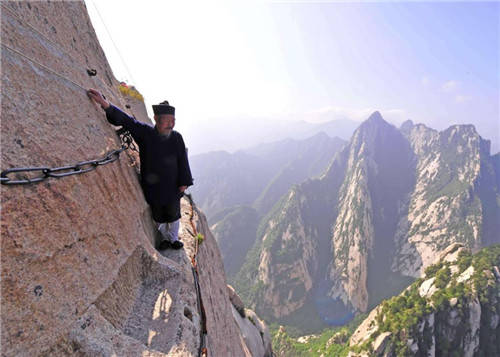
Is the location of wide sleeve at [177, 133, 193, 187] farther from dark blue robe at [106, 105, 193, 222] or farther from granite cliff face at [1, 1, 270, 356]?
granite cliff face at [1, 1, 270, 356]

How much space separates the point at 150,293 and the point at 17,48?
5038mm

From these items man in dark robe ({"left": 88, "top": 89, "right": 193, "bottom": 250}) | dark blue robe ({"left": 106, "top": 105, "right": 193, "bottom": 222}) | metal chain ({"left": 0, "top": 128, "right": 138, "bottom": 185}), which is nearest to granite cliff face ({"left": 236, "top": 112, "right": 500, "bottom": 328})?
man in dark robe ({"left": 88, "top": 89, "right": 193, "bottom": 250})

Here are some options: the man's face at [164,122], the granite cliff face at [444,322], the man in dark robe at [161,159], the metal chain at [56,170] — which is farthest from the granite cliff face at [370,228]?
the metal chain at [56,170]

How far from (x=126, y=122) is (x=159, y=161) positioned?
1.17m

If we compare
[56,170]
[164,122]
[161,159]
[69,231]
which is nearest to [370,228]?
[161,159]

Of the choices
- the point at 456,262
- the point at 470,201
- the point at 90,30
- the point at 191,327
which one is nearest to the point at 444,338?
the point at 456,262

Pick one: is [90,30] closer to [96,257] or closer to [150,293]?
[96,257]

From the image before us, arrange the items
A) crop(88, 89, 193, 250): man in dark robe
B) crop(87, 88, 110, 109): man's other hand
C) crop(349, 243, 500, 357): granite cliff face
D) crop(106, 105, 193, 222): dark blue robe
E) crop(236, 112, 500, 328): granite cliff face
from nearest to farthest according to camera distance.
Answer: crop(87, 88, 110, 109): man's other hand → crop(88, 89, 193, 250): man in dark robe → crop(106, 105, 193, 222): dark blue robe → crop(349, 243, 500, 357): granite cliff face → crop(236, 112, 500, 328): granite cliff face

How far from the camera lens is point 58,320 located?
293 centimetres

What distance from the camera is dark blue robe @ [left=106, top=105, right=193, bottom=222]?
217 inches

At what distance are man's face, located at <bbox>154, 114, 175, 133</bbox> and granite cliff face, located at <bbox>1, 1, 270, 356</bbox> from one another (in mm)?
1134

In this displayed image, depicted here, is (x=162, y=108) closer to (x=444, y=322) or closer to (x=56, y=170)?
(x=56, y=170)

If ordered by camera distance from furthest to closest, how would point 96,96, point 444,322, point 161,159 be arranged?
point 444,322
point 161,159
point 96,96

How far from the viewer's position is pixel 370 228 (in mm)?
119250
